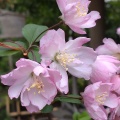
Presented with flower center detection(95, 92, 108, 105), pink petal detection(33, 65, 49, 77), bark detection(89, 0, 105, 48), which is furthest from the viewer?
bark detection(89, 0, 105, 48)

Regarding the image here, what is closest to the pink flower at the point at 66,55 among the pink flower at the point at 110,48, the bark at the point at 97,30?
the pink flower at the point at 110,48

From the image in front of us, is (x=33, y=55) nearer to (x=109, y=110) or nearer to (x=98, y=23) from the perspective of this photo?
(x=109, y=110)

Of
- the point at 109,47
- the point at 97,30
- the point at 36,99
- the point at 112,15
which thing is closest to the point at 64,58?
the point at 36,99

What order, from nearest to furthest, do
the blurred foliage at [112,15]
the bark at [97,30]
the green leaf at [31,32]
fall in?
the green leaf at [31,32]
the bark at [97,30]
the blurred foliage at [112,15]

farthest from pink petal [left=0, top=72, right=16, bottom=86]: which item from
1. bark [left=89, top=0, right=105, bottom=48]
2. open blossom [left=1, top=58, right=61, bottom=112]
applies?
bark [left=89, top=0, right=105, bottom=48]

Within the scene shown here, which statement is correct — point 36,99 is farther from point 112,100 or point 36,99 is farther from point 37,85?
point 112,100

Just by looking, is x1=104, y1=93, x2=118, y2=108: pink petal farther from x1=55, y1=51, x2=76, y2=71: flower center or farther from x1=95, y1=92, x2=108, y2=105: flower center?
x1=55, y1=51, x2=76, y2=71: flower center

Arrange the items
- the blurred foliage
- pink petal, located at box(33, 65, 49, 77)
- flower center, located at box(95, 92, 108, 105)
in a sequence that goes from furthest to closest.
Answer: the blurred foliage, flower center, located at box(95, 92, 108, 105), pink petal, located at box(33, 65, 49, 77)

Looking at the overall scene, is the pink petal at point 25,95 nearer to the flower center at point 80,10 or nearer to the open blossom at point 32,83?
the open blossom at point 32,83
